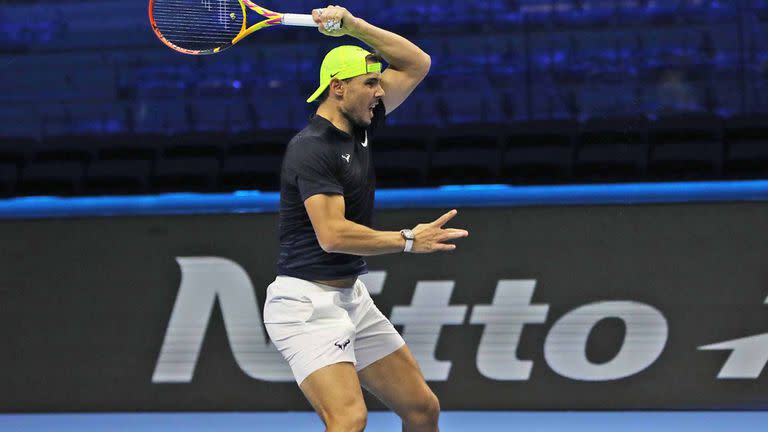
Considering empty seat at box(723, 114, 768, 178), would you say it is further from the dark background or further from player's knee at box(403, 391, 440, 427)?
player's knee at box(403, 391, 440, 427)

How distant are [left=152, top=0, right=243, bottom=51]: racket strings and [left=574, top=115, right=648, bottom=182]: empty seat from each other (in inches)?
110

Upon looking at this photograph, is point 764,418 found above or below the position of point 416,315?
below

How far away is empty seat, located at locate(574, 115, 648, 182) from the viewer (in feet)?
19.7

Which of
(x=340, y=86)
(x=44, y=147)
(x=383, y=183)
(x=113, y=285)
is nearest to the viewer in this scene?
(x=340, y=86)

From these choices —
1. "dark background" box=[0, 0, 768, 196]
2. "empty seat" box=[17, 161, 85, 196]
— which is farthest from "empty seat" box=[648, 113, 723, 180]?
"empty seat" box=[17, 161, 85, 196]

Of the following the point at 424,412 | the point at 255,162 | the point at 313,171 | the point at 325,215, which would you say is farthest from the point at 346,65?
the point at 255,162

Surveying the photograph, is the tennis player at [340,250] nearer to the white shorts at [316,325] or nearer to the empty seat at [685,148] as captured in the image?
the white shorts at [316,325]

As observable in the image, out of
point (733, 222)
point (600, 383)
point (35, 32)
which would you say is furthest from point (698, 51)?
point (35, 32)

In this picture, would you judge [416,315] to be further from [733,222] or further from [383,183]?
[733,222]

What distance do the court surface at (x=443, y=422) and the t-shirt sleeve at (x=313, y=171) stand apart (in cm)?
243

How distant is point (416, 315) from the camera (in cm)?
558

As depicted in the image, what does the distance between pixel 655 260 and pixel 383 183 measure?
1.94 meters

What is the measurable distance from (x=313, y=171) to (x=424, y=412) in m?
0.98

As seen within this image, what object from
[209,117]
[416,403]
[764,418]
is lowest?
[764,418]
